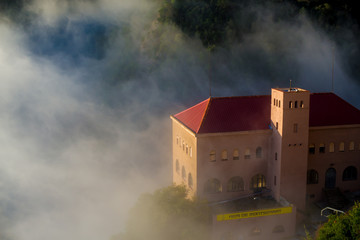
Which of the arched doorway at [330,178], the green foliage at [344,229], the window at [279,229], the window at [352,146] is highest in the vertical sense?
the window at [352,146]

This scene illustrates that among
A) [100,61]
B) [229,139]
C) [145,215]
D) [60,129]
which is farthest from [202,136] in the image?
[100,61]

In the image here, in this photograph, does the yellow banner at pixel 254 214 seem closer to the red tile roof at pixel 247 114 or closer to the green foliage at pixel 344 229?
the red tile roof at pixel 247 114

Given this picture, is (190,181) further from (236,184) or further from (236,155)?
(236,155)

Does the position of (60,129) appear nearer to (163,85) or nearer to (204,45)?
(163,85)

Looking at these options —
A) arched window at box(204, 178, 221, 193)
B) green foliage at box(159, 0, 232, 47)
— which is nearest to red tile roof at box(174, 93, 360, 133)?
arched window at box(204, 178, 221, 193)

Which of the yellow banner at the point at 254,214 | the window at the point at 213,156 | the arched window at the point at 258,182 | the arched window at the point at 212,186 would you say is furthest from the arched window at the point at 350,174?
the window at the point at 213,156

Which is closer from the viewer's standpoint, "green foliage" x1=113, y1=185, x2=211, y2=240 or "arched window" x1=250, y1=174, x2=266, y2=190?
"green foliage" x1=113, y1=185, x2=211, y2=240

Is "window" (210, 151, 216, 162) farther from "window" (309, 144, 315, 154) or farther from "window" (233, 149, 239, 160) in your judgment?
"window" (309, 144, 315, 154)
